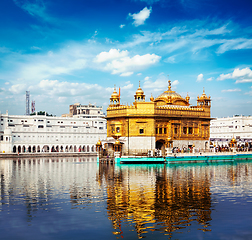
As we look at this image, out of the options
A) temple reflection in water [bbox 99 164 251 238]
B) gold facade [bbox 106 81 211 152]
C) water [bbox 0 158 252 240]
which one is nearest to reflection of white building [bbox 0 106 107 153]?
gold facade [bbox 106 81 211 152]

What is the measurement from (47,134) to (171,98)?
176 ft

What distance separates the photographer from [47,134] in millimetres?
111500

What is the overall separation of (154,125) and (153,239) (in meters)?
45.9

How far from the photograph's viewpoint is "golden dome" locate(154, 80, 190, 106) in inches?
2633

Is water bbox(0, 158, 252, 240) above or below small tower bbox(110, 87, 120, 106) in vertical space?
below

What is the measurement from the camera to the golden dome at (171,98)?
66.9 meters

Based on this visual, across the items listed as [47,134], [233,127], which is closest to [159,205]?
[47,134]

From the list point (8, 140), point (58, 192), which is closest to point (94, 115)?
point (8, 140)

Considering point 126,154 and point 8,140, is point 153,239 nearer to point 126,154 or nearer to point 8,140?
point 126,154

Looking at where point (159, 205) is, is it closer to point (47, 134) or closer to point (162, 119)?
point (162, 119)

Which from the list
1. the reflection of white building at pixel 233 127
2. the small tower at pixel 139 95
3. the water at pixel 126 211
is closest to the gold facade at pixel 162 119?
the small tower at pixel 139 95

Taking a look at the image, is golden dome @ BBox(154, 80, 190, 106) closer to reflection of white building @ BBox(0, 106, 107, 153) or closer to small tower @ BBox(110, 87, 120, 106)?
small tower @ BBox(110, 87, 120, 106)

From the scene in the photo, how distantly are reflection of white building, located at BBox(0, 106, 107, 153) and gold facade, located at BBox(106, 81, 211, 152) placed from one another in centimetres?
4912

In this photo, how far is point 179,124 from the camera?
64.1m
